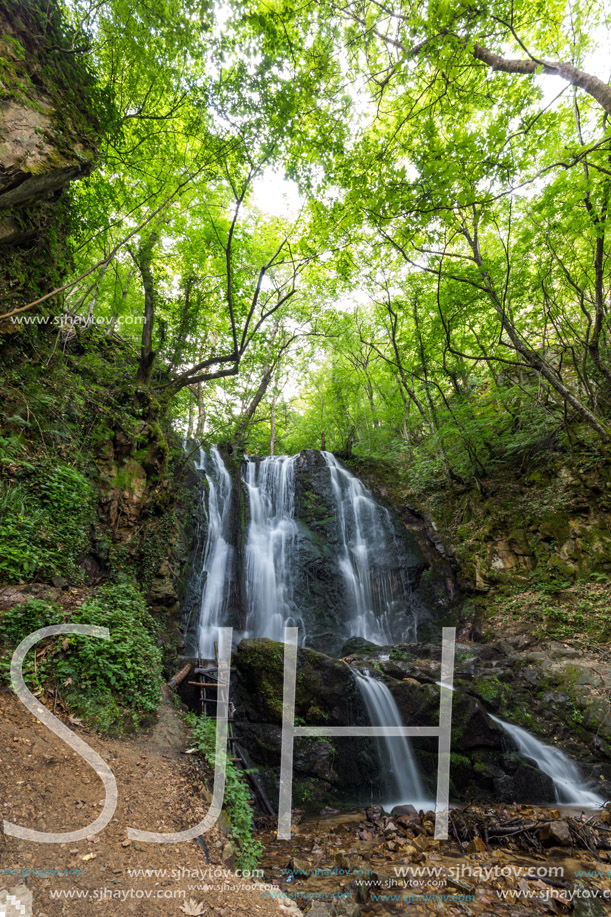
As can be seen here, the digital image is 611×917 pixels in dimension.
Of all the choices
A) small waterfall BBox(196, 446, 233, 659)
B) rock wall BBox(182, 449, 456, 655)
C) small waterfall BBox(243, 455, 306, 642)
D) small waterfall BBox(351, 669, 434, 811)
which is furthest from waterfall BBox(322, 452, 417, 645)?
small waterfall BBox(351, 669, 434, 811)

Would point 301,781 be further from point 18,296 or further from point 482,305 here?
point 482,305

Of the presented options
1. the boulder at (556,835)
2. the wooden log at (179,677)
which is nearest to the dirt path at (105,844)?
the wooden log at (179,677)

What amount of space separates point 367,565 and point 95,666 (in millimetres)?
9707

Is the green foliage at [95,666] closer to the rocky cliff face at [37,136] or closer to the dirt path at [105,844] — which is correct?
the dirt path at [105,844]

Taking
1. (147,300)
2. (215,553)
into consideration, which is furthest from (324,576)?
(147,300)

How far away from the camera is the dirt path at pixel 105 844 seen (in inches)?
82.6

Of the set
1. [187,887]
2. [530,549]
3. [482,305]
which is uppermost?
[482,305]

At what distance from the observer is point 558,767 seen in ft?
19.5

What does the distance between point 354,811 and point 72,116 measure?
35.0ft

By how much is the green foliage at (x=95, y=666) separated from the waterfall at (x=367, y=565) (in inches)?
308

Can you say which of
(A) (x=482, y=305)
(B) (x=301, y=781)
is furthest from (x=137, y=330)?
(B) (x=301, y=781)

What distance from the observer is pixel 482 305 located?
9.23m

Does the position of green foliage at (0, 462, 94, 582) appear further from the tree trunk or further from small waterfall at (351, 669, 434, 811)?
small waterfall at (351, 669, 434, 811)

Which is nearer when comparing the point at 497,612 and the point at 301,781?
the point at 301,781
